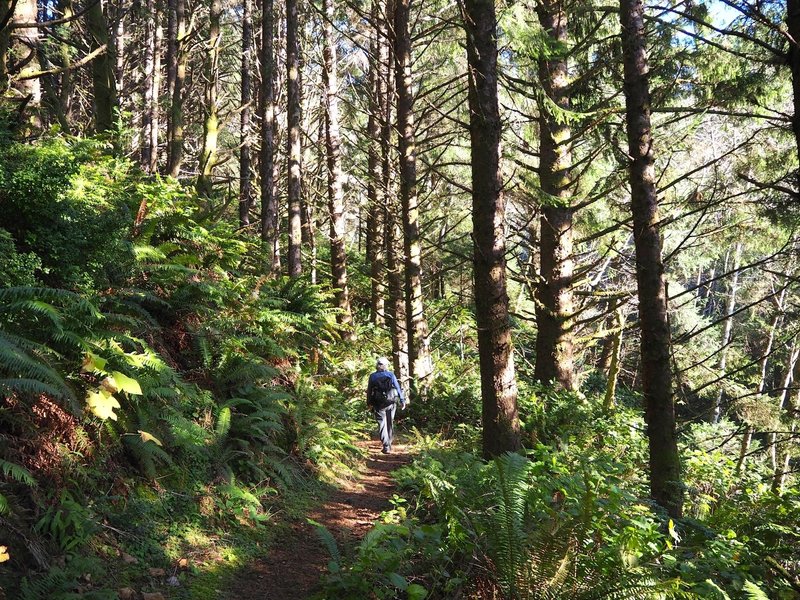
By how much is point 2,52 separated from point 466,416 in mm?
9714

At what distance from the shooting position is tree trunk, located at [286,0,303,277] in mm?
13648

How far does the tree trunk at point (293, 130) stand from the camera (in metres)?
13.6

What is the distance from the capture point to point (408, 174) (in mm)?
11672

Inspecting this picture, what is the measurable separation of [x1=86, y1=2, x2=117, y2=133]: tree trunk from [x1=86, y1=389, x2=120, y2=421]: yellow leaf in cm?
750

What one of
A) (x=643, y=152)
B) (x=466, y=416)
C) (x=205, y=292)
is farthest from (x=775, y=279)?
(x=205, y=292)

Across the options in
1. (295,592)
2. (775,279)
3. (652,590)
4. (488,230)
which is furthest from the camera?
(775,279)

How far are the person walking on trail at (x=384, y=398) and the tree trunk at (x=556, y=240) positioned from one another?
10.3 feet

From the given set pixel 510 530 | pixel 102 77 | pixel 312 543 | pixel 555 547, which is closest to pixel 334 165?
pixel 102 77

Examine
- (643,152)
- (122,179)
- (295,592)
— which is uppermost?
(122,179)

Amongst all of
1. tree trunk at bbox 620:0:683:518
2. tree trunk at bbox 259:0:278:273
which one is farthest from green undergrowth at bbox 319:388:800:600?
tree trunk at bbox 259:0:278:273

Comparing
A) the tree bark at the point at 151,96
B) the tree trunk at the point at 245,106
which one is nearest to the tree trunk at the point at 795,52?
the tree bark at the point at 151,96

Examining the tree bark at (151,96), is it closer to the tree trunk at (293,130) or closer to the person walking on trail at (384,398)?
the tree trunk at (293,130)

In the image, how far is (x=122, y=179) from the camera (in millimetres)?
9469

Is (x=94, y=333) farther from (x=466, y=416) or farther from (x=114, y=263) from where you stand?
(x=466, y=416)
